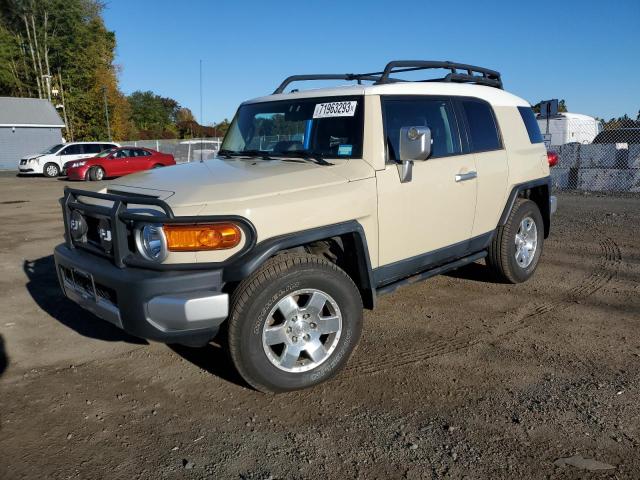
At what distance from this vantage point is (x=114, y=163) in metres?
20.9

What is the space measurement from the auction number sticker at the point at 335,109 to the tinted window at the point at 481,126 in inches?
51.4

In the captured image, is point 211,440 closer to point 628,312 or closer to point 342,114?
point 342,114

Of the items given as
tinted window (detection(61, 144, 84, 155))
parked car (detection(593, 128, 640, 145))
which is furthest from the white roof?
tinted window (detection(61, 144, 84, 155))

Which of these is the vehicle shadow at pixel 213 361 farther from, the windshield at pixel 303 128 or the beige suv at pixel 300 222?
the windshield at pixel 303 128

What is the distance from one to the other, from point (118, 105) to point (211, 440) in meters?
54.1

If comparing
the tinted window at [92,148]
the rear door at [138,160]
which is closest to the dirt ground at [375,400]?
the rear door at [138,160]

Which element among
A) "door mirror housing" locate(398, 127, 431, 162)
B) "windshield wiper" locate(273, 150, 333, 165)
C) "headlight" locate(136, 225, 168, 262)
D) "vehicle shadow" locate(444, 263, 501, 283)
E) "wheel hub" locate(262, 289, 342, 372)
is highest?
"door mirror housing" locate(398, 127, 431, 162)

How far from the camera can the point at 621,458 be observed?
2602mm

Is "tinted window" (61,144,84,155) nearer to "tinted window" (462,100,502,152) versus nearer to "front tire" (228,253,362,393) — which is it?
"tinted window" (462,100,502,152)

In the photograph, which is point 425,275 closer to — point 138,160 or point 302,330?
point 302,330

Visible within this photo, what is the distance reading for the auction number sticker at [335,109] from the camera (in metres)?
3.90

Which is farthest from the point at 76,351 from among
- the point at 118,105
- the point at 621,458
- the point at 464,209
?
the point at 118,105

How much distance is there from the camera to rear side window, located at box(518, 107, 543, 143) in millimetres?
5547

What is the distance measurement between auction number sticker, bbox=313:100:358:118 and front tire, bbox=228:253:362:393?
3.93 feet
